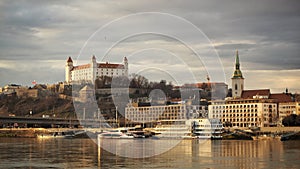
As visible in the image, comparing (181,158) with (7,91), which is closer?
(181,158)

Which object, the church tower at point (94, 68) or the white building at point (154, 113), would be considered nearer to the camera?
the white building at point (154, 113)

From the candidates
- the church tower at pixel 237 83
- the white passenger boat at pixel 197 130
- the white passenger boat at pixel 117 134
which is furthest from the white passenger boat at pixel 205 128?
the church tower at pixel 237 83

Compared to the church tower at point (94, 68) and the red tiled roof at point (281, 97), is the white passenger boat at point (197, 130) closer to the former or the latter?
the red tiled roof at point (281, 97)

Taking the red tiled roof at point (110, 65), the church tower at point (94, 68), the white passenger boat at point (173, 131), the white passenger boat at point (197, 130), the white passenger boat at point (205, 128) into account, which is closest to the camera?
the white passenger boat at point (197, 130)

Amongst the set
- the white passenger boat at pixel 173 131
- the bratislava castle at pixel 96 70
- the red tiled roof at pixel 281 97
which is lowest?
the white passenger boat at pixel 173 131

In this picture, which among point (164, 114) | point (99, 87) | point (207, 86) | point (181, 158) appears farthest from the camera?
point (99, 87)

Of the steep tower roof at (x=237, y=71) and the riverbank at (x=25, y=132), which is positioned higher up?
the steep tower roof at (x=237, y=71)

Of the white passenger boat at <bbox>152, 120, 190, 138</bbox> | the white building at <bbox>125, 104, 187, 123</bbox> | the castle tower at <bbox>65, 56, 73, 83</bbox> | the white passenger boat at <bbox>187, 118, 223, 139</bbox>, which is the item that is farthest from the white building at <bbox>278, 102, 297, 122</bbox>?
the castle tower at <bbox>65, 56, 73, 83</bbox>

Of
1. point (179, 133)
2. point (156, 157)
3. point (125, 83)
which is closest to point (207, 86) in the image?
point (125, 83)

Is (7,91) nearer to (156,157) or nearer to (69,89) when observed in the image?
(69,89)

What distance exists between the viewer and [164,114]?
92625 millimetres

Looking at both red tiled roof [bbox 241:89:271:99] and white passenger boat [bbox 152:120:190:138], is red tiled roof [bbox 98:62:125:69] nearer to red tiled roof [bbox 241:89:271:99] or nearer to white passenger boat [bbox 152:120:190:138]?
red tiled roof [bbox 241:89:271:99]

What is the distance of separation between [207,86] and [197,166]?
279 ft

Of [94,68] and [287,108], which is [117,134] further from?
[94,68]
